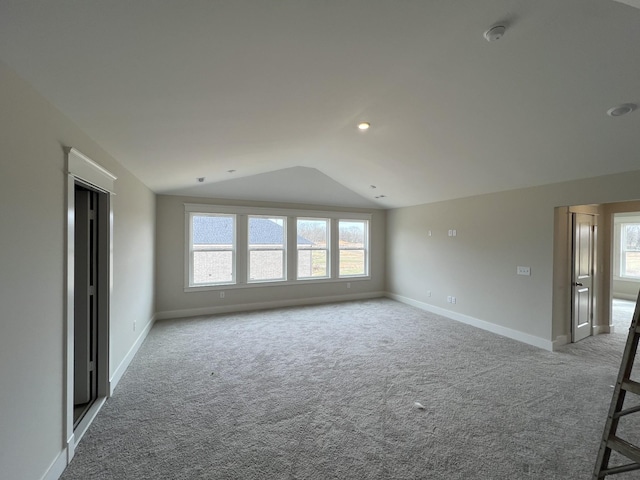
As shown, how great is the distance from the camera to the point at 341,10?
4.44ft

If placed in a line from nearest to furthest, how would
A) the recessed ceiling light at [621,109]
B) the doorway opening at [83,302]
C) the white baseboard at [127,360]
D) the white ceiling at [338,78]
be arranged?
the white ceiling at [338,78]
the recessed ceiling light at [621,109]
the doorway opening at [83,302]
the white baseboard at [127,360]

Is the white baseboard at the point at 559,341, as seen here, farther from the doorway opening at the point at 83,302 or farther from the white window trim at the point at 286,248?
the doorway opening at the point at 83,302

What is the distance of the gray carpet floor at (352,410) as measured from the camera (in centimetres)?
190

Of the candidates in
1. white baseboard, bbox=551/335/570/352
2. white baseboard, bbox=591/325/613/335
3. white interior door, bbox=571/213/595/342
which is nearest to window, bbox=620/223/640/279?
white baseboard, bbox=591/325/613/335

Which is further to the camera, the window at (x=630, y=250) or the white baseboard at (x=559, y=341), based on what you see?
the window at (x=630, y=250)

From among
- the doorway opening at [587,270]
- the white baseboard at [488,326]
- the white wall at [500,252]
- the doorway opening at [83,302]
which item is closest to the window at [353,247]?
the white wall at [500,252]

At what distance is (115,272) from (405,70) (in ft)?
10.7

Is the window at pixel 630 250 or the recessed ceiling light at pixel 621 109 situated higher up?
the recessed ceiling light at pixel 621 109

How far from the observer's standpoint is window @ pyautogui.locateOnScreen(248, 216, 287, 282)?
20.0 ft

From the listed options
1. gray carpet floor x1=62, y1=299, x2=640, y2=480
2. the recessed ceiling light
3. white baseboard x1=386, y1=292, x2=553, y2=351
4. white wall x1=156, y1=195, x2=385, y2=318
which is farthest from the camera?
white wall x1=156, y1=195, x2=385, y2=318

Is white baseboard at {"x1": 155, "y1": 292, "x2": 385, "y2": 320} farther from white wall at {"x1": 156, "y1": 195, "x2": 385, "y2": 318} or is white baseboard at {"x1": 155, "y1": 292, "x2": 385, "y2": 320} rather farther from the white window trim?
the white window trim

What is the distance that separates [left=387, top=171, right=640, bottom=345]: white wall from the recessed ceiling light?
1.21 metres

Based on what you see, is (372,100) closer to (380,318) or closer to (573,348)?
(380,318)

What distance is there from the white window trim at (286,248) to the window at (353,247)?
0.07 metres
